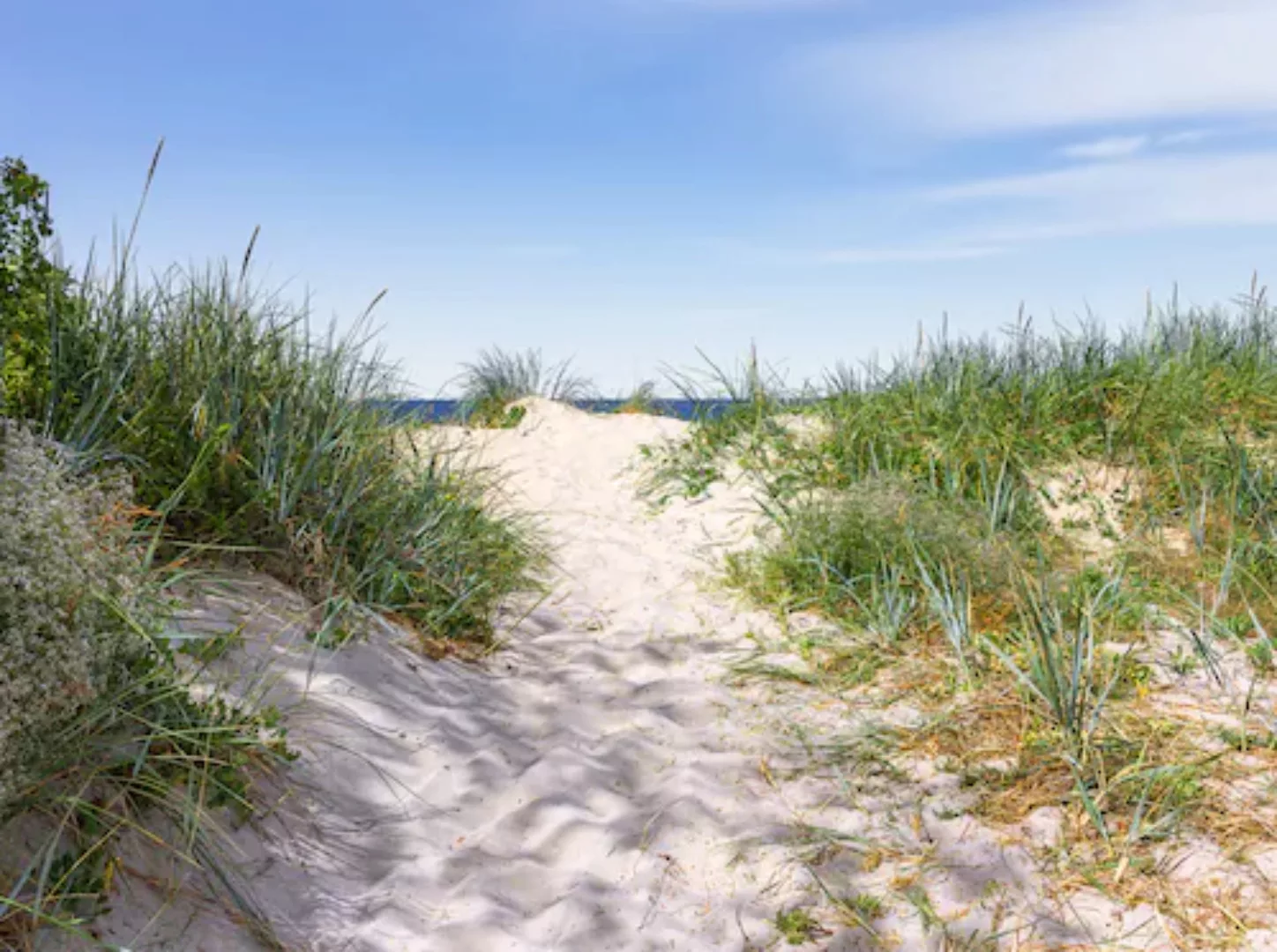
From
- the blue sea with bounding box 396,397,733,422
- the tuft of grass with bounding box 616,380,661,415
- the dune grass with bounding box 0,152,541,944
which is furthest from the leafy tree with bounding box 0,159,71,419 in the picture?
the tuft of grass with bounding box 616,380,661,415

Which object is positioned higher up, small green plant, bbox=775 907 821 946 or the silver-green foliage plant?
the silver-green foliage plant

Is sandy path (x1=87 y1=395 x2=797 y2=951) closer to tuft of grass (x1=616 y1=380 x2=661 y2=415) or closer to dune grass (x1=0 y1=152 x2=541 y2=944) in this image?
dune grass (x1=0 y1=152 x2=541 y2=944)

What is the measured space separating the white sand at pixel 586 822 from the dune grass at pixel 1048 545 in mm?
304

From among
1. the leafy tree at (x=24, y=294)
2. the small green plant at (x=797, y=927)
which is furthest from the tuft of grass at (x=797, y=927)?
the leafy tree at (x=24, y=294)

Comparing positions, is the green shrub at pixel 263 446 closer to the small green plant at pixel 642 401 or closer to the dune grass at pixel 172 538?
the dune grass at pixel 172 538

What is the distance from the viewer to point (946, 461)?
6676mm

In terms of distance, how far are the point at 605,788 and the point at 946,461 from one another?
147 inches

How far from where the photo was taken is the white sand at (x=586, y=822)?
9.87ft

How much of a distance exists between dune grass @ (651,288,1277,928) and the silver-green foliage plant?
2757 millimetres

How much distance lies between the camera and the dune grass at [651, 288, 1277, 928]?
11.8 ft

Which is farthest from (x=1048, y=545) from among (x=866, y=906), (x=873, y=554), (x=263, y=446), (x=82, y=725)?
(x=82, y=725)

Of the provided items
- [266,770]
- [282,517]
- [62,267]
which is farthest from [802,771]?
[62,267]

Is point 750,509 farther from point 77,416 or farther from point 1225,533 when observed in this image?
point 77,416

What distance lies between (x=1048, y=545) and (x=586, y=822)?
378 cm
